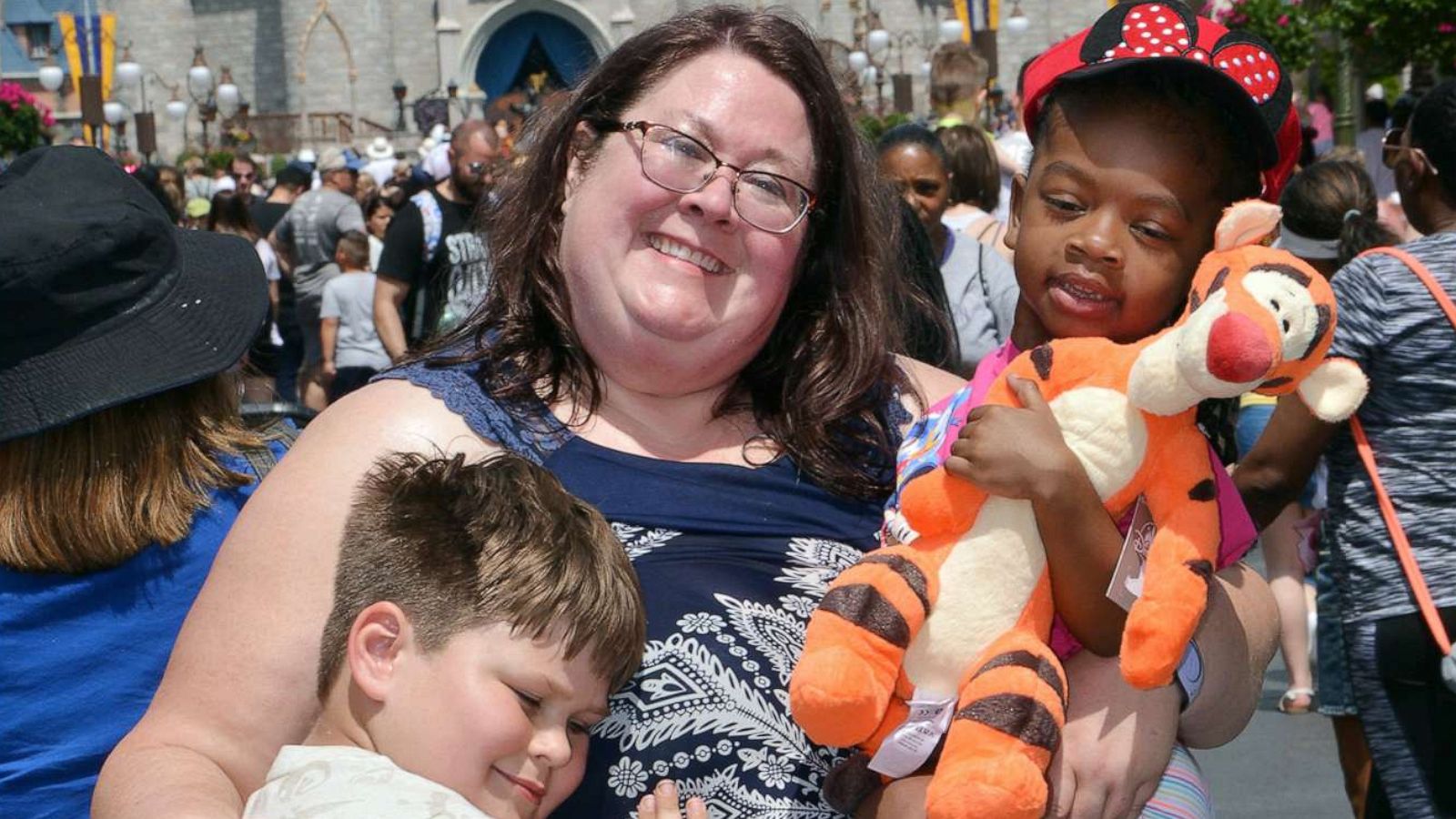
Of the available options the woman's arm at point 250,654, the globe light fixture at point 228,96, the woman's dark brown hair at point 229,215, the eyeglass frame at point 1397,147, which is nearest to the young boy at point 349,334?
the woman's dark brown hair at point 229,215

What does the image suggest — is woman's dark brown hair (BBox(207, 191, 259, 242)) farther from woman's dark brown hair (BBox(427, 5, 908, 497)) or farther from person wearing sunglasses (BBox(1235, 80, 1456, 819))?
woman's dark brown hair (BBox(427, 5, 908, 497))

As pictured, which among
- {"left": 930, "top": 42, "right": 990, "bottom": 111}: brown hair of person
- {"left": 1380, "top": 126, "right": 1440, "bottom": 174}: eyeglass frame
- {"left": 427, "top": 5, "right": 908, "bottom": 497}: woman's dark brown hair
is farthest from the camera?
{"left": 930, "top": 42, "right": 990, "bottom": 111}: brown hair of person

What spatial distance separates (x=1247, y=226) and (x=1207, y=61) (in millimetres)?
256

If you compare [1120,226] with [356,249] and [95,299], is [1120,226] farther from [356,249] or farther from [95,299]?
[356,249]

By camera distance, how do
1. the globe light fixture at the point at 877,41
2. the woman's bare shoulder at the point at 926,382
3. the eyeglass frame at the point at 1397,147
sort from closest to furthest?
the woman's bare shoulder at the point at 926,382 → the eyeglass frame at the point at 1397,147 → the globe light fixture at the point at 877,41

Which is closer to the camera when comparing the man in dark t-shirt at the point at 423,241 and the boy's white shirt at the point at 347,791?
the boy's white shirt at the point at 347,791

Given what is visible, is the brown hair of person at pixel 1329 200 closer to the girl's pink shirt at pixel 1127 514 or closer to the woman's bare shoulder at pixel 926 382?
the woman's bare shoulder at pixel 926 382

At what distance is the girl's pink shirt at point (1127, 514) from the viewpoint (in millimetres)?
2246

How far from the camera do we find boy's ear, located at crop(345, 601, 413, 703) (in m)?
2.00

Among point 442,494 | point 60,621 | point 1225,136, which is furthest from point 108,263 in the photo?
point 1225,136

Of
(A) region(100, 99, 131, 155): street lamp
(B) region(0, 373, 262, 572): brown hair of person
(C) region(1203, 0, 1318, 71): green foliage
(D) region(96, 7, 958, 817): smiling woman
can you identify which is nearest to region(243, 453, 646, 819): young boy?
(D) region(96, 7, 958, 817): smiling woman

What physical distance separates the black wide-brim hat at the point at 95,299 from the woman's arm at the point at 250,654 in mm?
317

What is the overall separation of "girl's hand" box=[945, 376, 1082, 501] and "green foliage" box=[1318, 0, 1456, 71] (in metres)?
10.8

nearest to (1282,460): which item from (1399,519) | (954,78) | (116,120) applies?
(1399,519)
